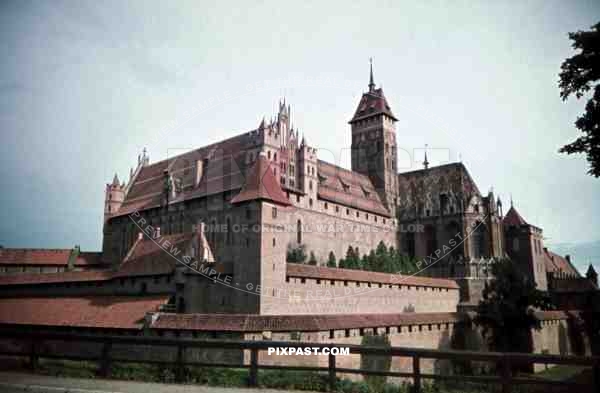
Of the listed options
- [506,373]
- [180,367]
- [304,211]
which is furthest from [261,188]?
[506,373]

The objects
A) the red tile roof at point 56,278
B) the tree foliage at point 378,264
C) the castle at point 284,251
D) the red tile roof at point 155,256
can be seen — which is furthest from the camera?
the tree foliage at point 378,264

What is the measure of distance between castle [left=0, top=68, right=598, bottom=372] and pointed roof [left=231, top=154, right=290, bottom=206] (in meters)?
0.11

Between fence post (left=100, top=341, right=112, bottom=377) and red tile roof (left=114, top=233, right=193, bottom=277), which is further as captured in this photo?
red tile roof (left=114, top=233, right=193, bottom=277)

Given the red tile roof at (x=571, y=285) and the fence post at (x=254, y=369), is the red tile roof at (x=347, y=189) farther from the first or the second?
the fence post at (x=254, y=369)

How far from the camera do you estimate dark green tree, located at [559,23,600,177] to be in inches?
593

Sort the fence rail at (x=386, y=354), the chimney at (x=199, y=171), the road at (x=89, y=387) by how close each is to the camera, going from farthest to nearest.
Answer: the chimney at (x=199, y=171), the road at (x=89, y=387), the fence rail at (x=386, y=354)

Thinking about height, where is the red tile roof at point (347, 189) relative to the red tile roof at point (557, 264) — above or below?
above

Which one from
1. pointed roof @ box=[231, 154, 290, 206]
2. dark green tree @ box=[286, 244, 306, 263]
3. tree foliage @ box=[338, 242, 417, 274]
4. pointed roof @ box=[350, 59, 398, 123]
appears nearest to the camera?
pointed roof @ box=[231, 154, 290, 206]

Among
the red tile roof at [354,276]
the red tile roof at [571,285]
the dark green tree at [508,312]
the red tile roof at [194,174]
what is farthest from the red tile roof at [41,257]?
the red tile roof at [571,285]

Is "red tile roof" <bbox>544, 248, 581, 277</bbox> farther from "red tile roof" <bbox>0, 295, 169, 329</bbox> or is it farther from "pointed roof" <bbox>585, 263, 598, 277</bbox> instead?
"red tile roof" <bbox>0, 295, 169, 329</bbox>

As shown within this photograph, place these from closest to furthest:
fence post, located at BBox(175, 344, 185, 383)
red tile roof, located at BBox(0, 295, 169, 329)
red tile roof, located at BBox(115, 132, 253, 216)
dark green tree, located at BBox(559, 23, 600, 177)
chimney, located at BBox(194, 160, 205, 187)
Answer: fence post, located at BBox(175, 344, 185, 383), dark green tree, located at BBox(559, 23, 600, 177), red tile roof, located at BBox(0, 295, 169, 329), red tile roof, located at BBox(115, 132, 253, 216), chimney, located at BBox(194, 160, 205, 187)

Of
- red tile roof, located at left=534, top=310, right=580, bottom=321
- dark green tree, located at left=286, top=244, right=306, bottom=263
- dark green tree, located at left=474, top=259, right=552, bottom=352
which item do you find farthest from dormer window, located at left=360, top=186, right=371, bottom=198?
dark green tree, located at left=474, top=259, right=552, bottom=352

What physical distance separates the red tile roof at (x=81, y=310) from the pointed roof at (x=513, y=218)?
4247 cm

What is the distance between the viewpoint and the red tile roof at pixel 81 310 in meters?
30.6
